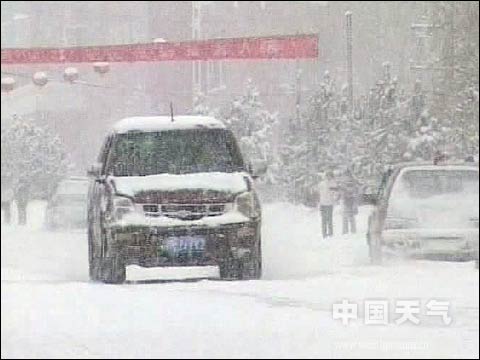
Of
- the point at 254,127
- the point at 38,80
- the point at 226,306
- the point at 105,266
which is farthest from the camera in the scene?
the point at 254,127

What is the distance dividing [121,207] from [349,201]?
1189mm

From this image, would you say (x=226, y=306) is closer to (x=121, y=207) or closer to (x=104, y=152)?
(x=121, y=207)

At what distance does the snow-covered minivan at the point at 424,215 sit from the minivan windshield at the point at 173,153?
609 millimetres

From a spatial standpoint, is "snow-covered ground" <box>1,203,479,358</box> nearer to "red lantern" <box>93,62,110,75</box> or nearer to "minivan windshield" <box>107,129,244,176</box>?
"minivan windshield" <box>107,129,244,176</box>

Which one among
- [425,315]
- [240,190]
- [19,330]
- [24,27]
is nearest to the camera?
[19,330]

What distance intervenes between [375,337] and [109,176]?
2.31ft

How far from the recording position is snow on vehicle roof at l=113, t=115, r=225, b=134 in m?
2.56

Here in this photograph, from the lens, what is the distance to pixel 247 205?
98.0 inches

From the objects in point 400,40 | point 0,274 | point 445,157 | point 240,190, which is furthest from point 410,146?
point 0,274

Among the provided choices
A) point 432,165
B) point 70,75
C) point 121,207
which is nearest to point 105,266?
point 121,207

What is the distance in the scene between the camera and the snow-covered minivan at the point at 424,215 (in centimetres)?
294

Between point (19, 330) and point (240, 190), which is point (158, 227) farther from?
point (19, 330)

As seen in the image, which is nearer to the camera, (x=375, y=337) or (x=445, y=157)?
(x=375, y=337)

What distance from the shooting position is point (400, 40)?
2.99 m
